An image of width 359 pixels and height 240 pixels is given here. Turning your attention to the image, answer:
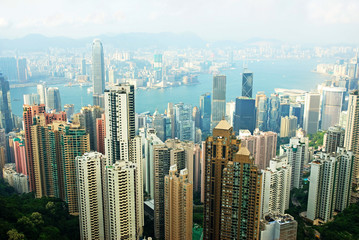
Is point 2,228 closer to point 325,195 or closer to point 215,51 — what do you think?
point 325,195

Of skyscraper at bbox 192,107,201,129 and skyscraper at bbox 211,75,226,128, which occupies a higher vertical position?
skyscraper at bbox 211,75,226,128

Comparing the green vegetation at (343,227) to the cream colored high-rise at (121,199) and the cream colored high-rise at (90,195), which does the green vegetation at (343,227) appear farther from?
the cream colored high-rise at (90,195)

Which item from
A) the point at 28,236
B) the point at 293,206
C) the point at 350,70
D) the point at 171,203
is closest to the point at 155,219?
the point at 171,203

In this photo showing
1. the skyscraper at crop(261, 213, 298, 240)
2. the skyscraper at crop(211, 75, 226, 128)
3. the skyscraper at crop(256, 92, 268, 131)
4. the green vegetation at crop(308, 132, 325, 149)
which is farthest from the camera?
the skyscraper at crop(211, 75, 226, 128)

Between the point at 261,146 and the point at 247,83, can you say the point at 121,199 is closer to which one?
the point at 261,146

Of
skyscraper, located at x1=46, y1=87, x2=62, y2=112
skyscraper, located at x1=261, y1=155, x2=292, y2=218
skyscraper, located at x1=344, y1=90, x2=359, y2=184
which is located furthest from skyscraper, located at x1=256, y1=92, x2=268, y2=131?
skyscraper, located at x1=46, y1=87, x2=62, y2=112

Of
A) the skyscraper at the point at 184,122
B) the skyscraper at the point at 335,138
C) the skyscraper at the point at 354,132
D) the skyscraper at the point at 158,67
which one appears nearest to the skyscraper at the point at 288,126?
the skyscraper at the point at 184,122

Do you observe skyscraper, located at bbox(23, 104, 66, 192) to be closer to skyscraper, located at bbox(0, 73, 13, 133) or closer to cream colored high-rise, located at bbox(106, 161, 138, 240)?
skyscraper, located at bbox(0, 73, 13, 133)

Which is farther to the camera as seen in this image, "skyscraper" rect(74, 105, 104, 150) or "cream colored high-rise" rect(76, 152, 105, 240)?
"skyscraper" rect(74, 105, 104, 150)
